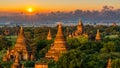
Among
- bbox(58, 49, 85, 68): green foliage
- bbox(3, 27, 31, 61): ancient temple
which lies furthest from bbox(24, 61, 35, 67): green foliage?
bbox(58, 49, 85, 68): green foliage

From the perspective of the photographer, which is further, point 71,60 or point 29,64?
point 29,64

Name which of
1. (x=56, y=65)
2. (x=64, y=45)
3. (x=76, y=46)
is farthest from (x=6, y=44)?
(x=56, y=65)

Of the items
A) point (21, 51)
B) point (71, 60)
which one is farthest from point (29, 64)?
point (71, 60)

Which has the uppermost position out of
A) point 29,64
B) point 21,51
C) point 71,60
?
point 71,60

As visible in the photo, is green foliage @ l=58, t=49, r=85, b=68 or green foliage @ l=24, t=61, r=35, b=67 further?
green foliage @ l=24, t=61, r=35, b=67

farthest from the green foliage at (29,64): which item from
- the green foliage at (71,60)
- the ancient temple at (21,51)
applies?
the green foliage at (71,60)

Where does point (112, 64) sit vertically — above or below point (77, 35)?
above

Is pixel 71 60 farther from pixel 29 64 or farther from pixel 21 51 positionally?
pixel 21 51

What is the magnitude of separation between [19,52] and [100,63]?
15.3 meters

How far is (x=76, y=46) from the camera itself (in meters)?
76.6

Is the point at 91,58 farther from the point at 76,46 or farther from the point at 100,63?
the point at 76,46

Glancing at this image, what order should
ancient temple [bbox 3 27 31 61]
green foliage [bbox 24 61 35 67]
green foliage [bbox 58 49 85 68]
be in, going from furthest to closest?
ancient temple [bbox 3 27 31 61] < green foliage [bbox 24 61 35 67] < green foliage [bbox 58 49 85 68]

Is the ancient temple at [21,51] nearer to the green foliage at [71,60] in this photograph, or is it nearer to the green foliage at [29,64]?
the green foliage at [29,64]

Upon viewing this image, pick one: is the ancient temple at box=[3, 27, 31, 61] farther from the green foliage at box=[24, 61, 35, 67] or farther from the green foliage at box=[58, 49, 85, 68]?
the green foliage at box=[58, 49, 85, 68]
